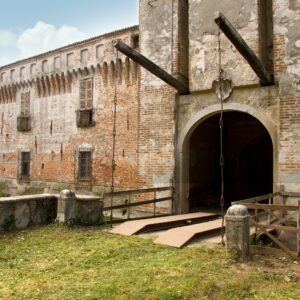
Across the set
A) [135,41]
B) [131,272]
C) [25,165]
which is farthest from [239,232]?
[25,165]

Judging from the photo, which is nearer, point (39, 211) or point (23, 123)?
point (39, 211)

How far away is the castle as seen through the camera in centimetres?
953

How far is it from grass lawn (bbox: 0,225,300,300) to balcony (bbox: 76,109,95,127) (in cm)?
850

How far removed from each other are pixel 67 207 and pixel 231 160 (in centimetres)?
774

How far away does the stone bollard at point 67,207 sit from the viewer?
28.5 ft

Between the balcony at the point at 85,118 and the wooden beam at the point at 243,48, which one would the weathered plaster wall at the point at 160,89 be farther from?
the balcony at the point at 85,118

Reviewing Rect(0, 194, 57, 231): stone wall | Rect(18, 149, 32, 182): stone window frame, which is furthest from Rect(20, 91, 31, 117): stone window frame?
Rect(0, 194, 57, 231): stone wall

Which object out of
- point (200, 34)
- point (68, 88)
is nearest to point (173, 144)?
point (200, 34)

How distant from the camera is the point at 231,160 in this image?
1445 centimetres

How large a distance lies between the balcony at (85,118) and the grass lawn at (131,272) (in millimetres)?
8499

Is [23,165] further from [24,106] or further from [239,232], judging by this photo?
[239,232]

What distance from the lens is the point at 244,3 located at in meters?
9.92

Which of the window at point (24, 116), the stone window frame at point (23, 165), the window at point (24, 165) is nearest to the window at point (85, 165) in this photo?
the stone window frame at point (23, 165)

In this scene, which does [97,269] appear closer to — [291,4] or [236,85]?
[236,85]
